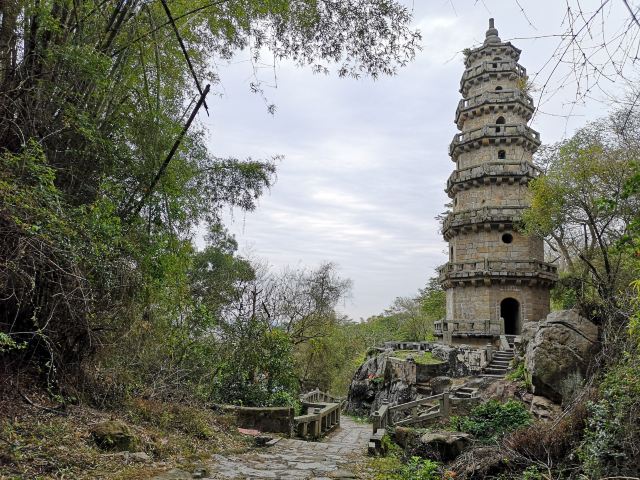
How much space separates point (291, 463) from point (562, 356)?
22.2ft

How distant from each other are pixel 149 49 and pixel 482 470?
7.54 meters

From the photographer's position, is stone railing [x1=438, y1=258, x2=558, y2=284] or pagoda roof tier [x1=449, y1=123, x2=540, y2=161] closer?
stone railing [x1=438, y1=258, x2=558, y2=284]

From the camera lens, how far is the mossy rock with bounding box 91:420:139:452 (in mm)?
4898

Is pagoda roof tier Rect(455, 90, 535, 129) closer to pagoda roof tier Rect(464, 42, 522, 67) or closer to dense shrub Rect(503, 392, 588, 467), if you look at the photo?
pagoda roof tier Rect(464, 42, 522, 67)

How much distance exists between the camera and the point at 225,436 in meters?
7.46

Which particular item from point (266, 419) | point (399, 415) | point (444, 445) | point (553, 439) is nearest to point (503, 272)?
point (399, 415)

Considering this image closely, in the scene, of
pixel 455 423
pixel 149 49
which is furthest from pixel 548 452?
pixel 149 49

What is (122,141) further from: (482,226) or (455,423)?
(482,226)

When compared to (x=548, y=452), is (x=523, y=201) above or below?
above

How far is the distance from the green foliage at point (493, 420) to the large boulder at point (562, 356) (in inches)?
42.4

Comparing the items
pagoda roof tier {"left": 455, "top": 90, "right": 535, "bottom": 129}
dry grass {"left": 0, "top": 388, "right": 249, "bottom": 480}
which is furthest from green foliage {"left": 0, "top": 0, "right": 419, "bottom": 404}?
pagoda roof tier {"left": 455, "top": 90, "right": 535, "bottom": 129}

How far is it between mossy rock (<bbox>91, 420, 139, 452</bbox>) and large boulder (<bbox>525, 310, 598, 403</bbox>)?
8.45 meters

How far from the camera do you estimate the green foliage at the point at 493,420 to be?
8.46 m

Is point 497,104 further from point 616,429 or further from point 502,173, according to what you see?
point 616,429
